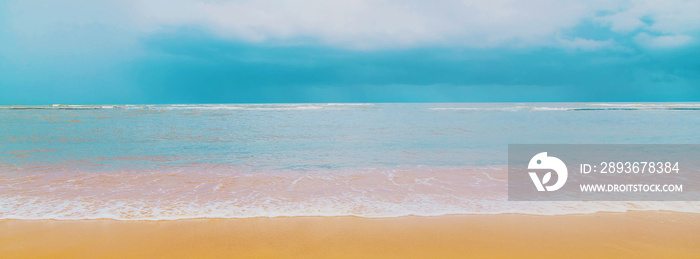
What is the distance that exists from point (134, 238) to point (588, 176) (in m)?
7.05

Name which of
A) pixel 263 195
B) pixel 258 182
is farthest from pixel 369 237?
pixel 258 182

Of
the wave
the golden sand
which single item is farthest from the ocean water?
the golden sand

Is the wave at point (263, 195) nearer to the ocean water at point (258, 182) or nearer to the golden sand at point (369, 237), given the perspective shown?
the ocean water at point (258, 182)

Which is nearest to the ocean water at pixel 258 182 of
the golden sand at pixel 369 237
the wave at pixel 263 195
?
the wave at pixel 263 195

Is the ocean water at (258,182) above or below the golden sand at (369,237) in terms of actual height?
above

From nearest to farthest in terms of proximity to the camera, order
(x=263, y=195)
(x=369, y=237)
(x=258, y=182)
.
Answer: (x=369, y=237) < (x=263, y=195) < (x=258, y=182)

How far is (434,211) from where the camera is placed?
4.57 m

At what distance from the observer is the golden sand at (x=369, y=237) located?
3.35 meters

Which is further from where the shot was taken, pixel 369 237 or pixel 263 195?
pixel 263 195

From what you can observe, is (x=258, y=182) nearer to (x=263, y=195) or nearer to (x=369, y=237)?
(x=263, y=195)

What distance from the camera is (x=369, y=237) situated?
12.2 ft

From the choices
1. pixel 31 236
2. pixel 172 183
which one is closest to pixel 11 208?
pixel 31 236

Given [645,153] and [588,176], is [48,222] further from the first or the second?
[645,153]

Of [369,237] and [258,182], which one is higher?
[258,182]
